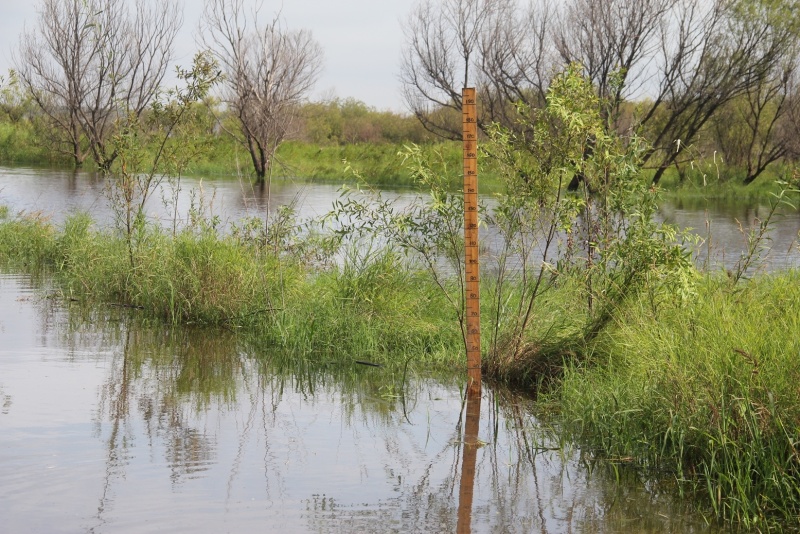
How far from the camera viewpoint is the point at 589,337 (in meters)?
7.50

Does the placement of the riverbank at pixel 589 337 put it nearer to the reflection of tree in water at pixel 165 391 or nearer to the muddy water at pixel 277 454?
the muddy water at pixel 277 454

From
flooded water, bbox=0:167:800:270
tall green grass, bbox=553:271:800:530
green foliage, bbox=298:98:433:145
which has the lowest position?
tall green grass, bbox=553:271:800:530

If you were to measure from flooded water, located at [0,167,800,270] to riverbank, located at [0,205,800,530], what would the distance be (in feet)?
21.4

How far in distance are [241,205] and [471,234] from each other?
20.5 m

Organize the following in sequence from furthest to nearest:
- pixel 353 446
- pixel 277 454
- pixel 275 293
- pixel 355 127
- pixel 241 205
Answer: pixel 355 127
pixel 241 205
pixel 275 293
pixel 353 446
pixel 277 454

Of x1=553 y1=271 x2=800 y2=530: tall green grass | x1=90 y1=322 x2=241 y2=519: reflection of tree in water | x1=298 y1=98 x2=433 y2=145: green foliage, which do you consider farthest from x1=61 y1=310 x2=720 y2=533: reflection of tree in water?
x1=298 y1=98 x2=433 y2=145: green foliage

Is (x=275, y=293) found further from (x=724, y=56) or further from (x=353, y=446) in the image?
(x=724, y=56)

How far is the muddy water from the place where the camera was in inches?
190

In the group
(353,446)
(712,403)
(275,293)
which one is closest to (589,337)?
(353,446)

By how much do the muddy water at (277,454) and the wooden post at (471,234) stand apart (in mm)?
374

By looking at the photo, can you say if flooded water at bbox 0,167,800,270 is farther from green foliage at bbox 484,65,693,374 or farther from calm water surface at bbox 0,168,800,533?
calm water surface at bbox 0,168,800,533

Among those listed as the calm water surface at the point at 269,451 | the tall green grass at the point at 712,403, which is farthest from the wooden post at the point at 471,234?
the tall green grass at the point at 712,403

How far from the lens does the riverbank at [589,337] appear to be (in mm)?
4957

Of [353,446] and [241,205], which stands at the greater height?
[241,205]
